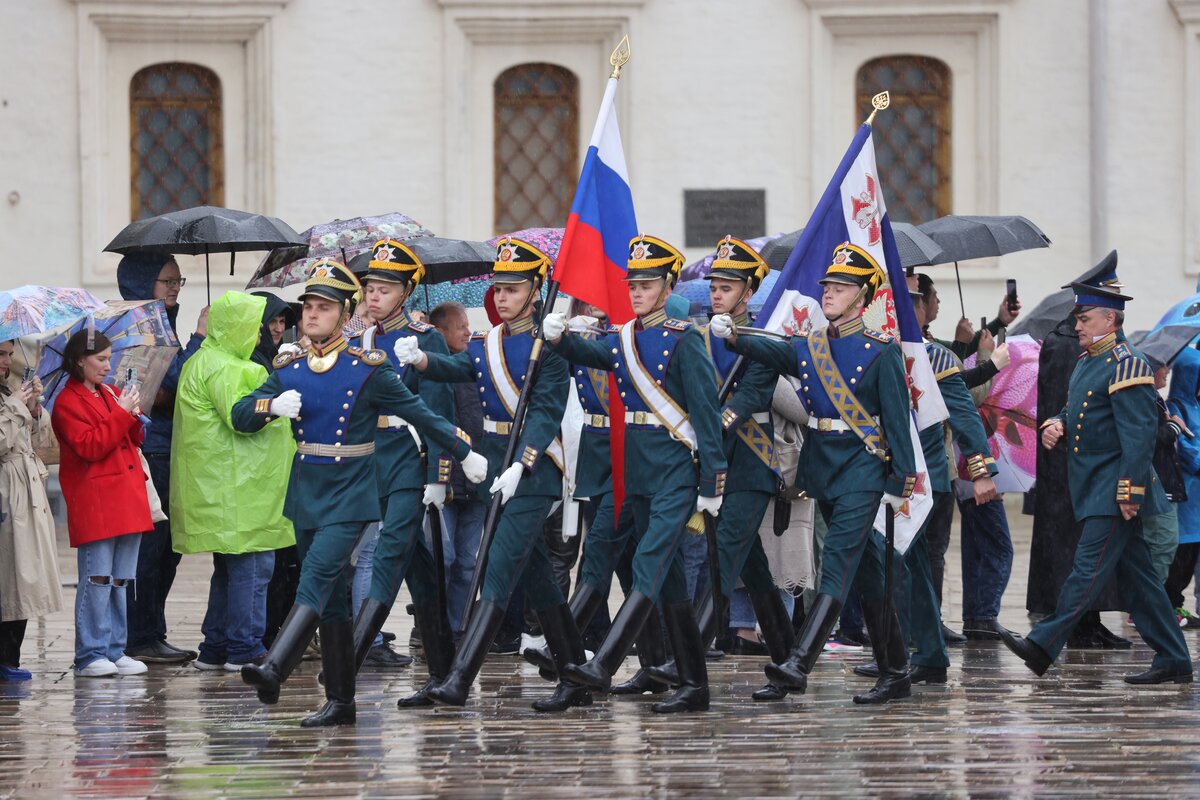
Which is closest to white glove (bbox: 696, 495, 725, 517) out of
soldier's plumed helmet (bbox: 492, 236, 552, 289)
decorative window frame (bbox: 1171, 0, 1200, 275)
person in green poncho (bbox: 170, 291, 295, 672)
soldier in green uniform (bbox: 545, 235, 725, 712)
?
soldier in green uniform (bbox: 545, 235, 725, 712)

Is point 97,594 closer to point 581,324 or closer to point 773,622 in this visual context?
point 581,324

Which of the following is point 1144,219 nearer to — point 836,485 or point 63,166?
point 63,166

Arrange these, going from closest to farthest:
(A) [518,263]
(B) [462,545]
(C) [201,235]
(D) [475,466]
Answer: (D) [475,466]
(A) [518,263]
(B) [462,545]
(C) [201,235]

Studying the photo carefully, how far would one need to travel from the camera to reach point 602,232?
9094 millimetres

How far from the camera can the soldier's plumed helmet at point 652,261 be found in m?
8.34

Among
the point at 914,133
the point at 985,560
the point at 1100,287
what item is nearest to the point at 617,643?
the point at 1100,287

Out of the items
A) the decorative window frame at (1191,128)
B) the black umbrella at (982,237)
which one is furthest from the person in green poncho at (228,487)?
the decorative window frame at (1191,128)

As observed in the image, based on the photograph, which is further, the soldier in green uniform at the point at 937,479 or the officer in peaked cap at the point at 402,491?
the soldier in green uniform at the point at 937,479

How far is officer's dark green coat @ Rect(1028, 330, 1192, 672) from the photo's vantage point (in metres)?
9.04

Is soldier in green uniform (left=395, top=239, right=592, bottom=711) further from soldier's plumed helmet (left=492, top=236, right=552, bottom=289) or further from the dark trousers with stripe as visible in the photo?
the dark trousers with stripe

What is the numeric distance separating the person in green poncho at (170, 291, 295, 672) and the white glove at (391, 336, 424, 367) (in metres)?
1.66

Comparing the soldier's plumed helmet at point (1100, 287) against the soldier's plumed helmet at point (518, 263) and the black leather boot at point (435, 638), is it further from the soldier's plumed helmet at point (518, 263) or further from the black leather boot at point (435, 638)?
the black leather boot at point (435, 638)

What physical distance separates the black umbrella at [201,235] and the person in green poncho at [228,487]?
2.61 ft

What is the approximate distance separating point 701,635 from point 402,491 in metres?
1.40
